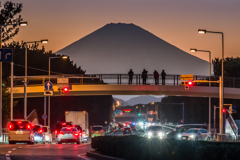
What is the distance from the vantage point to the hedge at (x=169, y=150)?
1605 centimetres

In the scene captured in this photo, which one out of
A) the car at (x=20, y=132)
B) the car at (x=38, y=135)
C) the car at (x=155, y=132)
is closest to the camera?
the car at (x=20, y=132)

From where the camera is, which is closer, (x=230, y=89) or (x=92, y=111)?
(x=230, y=89)

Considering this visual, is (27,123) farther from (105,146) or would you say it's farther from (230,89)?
(230,89)

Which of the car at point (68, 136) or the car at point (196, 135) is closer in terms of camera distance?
the car at point (68, 136)

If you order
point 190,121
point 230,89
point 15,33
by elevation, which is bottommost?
point 190,121

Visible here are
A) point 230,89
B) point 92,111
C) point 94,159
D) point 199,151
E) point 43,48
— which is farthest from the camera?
point 43,48

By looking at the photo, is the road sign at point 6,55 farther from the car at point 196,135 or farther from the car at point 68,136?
the car at point 196,135

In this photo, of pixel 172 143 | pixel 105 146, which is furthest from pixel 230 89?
pixel 172 143

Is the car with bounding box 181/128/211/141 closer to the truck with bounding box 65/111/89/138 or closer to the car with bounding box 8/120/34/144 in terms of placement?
the car with bounding box 8/120/34/144

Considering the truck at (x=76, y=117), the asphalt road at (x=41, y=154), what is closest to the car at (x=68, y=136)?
the asphalt road at (x=41, y=154)

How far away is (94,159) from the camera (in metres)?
23.2

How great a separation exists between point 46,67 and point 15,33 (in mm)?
43251

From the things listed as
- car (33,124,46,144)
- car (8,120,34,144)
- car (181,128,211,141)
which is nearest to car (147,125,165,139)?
car (181,128,211,141)

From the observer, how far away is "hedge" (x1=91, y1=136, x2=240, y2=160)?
1605 cm
